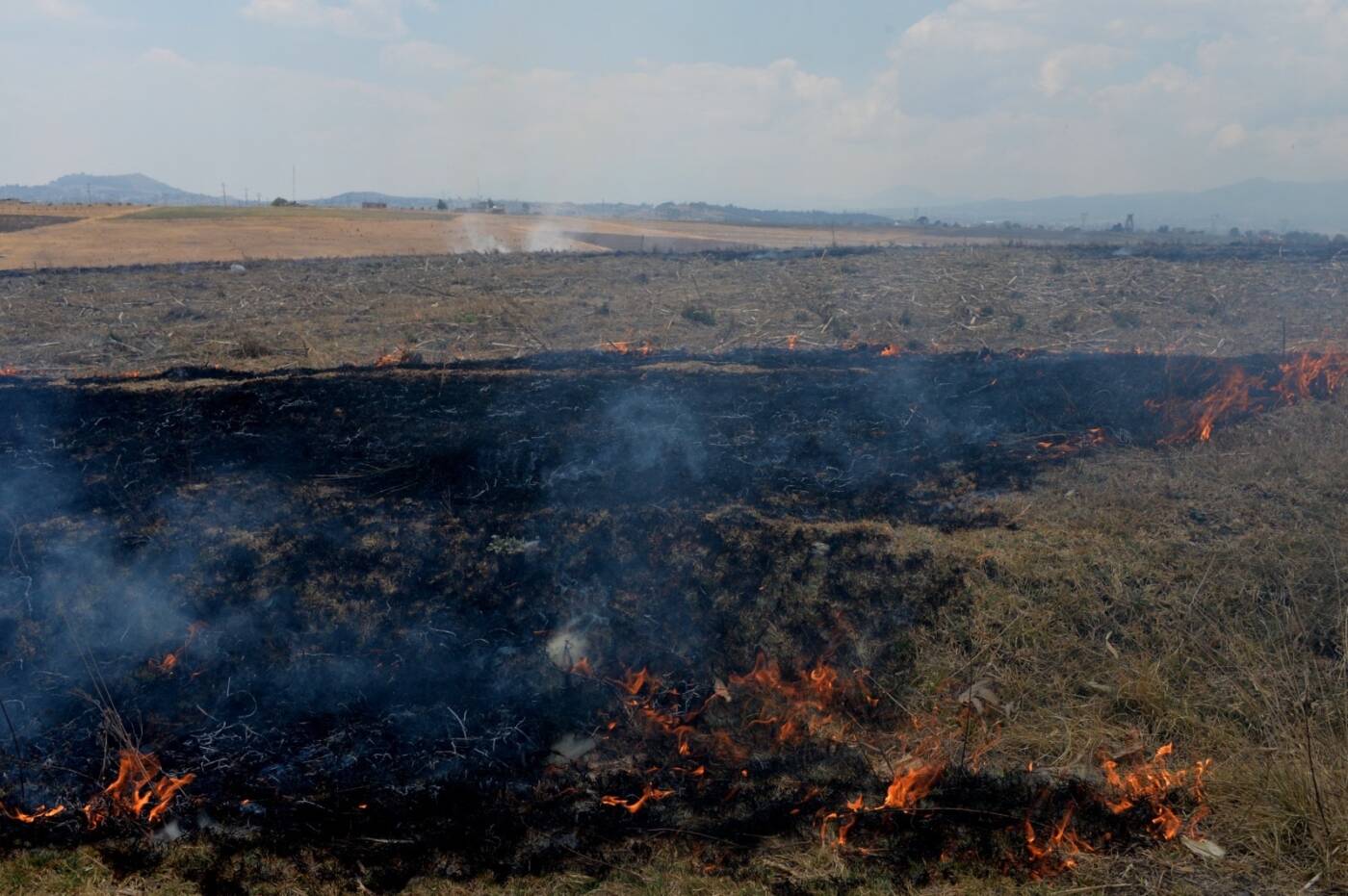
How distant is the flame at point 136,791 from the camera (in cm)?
489

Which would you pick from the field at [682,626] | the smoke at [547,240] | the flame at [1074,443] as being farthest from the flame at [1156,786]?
the smoke at [547,240]

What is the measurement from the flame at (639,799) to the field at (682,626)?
0.06ft

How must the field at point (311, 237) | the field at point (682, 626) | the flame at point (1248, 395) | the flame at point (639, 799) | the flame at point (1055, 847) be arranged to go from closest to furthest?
the flame at point (1055, 847)
the field at point (682, 626)
the flame at point (639, 799)
the flame at point (1248, 395)
the field at point (311, 237)

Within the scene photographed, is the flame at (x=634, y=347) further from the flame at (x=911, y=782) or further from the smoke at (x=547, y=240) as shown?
the smoke at (x=547, y=240)

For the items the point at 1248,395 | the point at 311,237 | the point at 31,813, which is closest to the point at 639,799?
the point at 31,813

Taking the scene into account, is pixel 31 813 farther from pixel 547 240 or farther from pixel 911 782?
pixel 547 240

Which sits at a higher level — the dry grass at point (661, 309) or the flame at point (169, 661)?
the dry grass at point (661, 309)

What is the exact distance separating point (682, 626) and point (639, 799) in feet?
5.06

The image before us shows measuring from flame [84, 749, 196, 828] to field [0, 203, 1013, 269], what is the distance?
2324 centimetres

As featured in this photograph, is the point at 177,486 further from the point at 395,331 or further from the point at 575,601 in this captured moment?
the point at 395,331

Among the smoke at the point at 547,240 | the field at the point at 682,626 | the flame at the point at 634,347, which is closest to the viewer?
the field at the point at 682,626

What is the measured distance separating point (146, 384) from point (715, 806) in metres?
8.17

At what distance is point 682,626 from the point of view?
626 centimetres

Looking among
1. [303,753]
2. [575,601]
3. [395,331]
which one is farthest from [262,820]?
[395,331]
